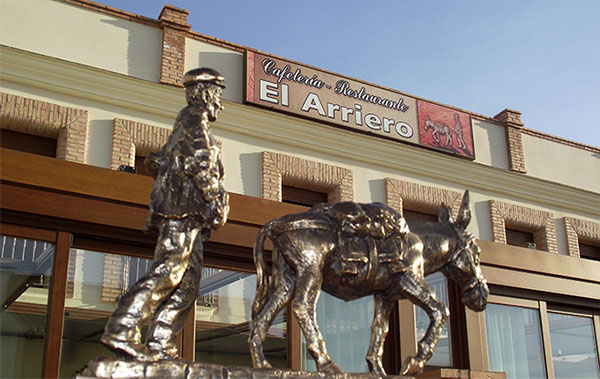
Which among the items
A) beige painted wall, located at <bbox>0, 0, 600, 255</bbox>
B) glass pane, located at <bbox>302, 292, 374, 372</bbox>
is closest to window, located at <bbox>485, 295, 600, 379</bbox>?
glass pane, located at <bbox>302, 292, 374, 372</bbox>

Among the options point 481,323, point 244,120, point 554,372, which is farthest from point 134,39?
point 554,372

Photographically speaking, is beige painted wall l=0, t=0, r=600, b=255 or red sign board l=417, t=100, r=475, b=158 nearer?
beige painted wall l=0, t=0, r=600, b=255

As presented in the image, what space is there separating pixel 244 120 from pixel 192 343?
6.63m

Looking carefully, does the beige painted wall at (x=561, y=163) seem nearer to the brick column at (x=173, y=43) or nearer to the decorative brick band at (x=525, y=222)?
the decorative brick band at (x=525, y=222)

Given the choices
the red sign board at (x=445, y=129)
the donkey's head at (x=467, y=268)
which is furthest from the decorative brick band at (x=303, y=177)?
the donkey's head at (x=467, y=268)

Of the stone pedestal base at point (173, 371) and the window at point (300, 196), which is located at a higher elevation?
the window at point (300, 196)

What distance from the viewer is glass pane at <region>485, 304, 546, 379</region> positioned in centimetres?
970

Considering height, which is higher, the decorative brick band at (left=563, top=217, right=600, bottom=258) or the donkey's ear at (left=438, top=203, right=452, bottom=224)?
the decorative brick band at (left=563, top=217, right=600, bottom=258)

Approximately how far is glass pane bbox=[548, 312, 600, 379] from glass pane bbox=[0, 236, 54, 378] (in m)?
7.01

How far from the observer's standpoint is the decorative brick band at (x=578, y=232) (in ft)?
58.2

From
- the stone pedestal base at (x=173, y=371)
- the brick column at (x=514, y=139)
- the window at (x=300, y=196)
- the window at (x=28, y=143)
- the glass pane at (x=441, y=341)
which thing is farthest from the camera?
the brick column at (x=514, y=139)

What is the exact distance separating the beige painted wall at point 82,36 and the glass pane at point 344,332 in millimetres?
6476

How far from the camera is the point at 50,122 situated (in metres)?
12.0

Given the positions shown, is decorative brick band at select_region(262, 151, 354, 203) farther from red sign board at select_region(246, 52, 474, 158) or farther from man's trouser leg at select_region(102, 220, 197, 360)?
man's trouser leg at select_region(102, 220, 197, 360)
